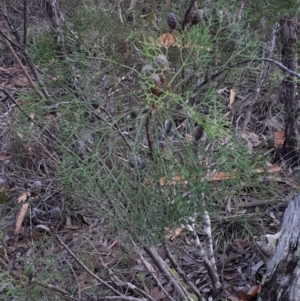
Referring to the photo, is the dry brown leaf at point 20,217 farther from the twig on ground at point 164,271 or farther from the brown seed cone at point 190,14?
the brown seed cone at point 190,14

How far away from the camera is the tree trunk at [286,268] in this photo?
1782mm

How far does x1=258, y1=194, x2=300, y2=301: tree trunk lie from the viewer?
1.78m

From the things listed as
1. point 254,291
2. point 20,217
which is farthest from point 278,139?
point 20,217

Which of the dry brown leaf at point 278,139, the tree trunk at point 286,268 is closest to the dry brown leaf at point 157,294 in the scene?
the tree trunk at point 286,268

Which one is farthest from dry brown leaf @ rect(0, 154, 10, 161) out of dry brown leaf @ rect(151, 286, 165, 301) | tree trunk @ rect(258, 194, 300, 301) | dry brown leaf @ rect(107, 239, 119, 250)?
tree trunk @ rect(258, 194, 300, 301)

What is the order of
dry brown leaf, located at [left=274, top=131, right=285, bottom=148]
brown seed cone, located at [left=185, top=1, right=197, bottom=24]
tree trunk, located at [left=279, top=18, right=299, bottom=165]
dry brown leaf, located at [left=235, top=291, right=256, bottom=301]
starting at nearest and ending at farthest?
brown seed cone, located at [left=185, top=1, right=197, bottom=24] → dry brown leaf, located at [left=235, top=291, right=256, bottom=301] → tree trunk, located at [left=279, top=18, right=299, bottom=165] → dry brown leaf, located at [left=274, top=131, right=285, bottom=148]

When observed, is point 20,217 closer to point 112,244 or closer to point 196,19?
point 112,244

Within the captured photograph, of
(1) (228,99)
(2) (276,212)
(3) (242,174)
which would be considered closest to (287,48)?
(1) (228,99)

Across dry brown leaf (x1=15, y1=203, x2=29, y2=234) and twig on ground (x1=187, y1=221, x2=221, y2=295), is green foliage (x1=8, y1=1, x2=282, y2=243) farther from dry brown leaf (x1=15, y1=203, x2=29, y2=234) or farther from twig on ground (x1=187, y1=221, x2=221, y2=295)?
dry brown leaf (x1=15, y1=203, x2=29, y2=234)

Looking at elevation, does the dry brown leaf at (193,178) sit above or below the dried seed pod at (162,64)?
below

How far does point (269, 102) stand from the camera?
369 cm

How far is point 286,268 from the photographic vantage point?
5.98 feet

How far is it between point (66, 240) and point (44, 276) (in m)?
0.97

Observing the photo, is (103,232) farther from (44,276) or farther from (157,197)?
(157,197)
